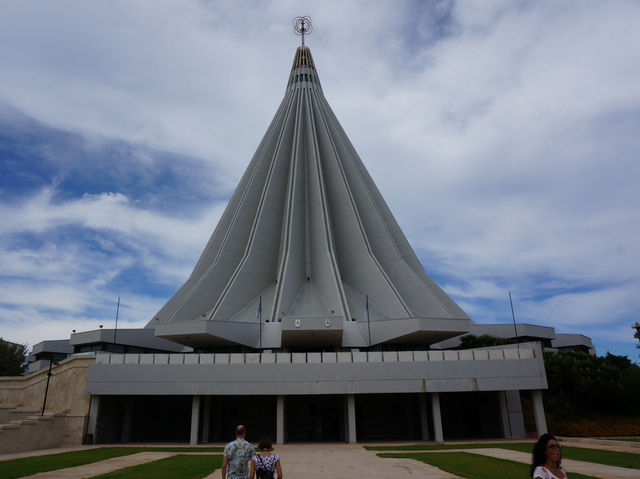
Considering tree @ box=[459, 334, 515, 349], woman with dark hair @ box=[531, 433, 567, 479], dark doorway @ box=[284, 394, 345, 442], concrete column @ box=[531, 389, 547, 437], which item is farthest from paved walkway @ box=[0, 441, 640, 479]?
tree @ box=[459, 334, 515, 349]

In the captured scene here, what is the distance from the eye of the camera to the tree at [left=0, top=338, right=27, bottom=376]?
36781 millimetres

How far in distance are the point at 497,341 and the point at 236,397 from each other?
20.5 meters

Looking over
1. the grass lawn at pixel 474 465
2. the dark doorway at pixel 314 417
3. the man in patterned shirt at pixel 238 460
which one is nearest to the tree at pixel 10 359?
the dark doorway at pixel 314 417

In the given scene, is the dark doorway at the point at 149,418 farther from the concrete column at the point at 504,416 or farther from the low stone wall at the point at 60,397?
the concrete column at the point at 504,416

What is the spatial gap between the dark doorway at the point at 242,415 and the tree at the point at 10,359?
2052 cm

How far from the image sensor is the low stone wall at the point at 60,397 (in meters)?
23.2

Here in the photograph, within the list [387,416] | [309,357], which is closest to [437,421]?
[387,416]

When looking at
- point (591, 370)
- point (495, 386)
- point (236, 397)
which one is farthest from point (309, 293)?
point (591, 370)

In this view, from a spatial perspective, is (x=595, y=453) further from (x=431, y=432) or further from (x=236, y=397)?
(x=236, y=397)

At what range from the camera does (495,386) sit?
24.0 meters

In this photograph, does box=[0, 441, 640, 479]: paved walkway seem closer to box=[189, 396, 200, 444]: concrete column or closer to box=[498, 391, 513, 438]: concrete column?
box=[189, 396, 200, 444]: concrete column

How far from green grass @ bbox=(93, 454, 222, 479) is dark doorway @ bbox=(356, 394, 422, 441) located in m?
14.9

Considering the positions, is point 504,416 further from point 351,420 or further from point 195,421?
point 195,421

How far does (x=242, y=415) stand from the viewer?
28953 millimetres
